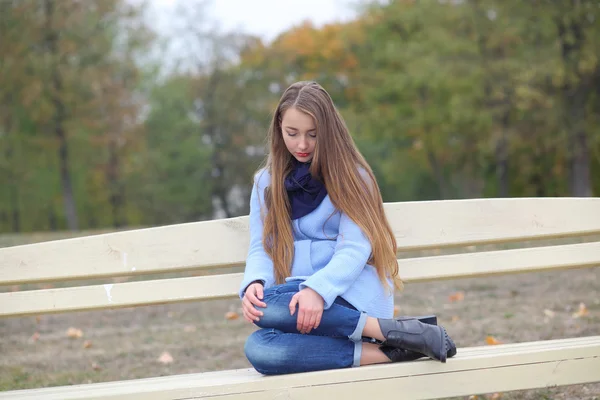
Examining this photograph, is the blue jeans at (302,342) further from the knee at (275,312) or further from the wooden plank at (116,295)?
the wooden plank at (116,295)

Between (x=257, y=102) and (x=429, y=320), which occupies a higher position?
(x=257, y=102)

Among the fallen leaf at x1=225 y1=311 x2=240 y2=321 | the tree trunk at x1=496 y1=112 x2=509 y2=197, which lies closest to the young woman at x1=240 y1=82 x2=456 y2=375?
the fallen leaf at x1=225 y1=311 x2=240 y2=321

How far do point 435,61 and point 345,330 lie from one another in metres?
23.0

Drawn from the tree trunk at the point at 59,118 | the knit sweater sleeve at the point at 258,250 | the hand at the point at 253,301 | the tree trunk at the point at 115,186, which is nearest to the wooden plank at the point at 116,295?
the knit sweater sleeve at the point at 258,250

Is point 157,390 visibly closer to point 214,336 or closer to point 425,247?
point 425,247

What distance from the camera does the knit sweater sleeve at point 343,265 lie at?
294cm

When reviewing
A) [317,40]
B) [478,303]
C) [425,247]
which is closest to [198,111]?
[317,40]

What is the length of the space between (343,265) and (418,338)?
41 cm

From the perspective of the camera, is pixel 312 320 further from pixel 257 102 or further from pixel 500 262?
pixel 257 102

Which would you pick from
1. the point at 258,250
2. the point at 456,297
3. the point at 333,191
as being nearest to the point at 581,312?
the point at 456,297

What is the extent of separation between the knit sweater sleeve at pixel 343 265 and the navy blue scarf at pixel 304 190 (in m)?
0.16

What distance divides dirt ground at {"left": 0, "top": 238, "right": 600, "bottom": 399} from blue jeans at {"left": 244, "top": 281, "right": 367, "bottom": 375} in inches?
53.4

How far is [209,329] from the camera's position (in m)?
6.11

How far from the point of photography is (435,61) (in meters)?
25.0
